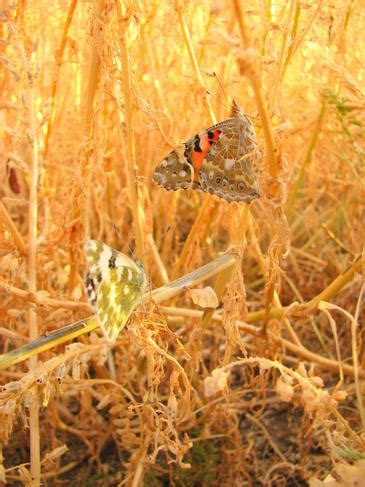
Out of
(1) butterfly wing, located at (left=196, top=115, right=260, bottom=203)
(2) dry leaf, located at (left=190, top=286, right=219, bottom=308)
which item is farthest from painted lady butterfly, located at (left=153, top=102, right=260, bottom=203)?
(2) dry leaf, located at (left=190, top=286, right=219, bottom=308)

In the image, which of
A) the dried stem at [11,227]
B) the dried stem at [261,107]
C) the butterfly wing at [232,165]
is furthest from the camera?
the dried stem at [11,227]

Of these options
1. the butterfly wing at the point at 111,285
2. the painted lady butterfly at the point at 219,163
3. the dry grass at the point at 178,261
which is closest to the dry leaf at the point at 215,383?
the dry grass at the point at 178,261

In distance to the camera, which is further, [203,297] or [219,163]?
[219,163]

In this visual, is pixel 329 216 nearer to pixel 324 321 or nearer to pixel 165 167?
pixel 324 321

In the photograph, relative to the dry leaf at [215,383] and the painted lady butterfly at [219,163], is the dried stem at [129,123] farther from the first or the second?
the dry leaf at [215,383]

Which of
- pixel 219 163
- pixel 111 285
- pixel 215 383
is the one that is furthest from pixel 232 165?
pixel 215 383

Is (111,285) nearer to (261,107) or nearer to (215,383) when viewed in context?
(215,383)
